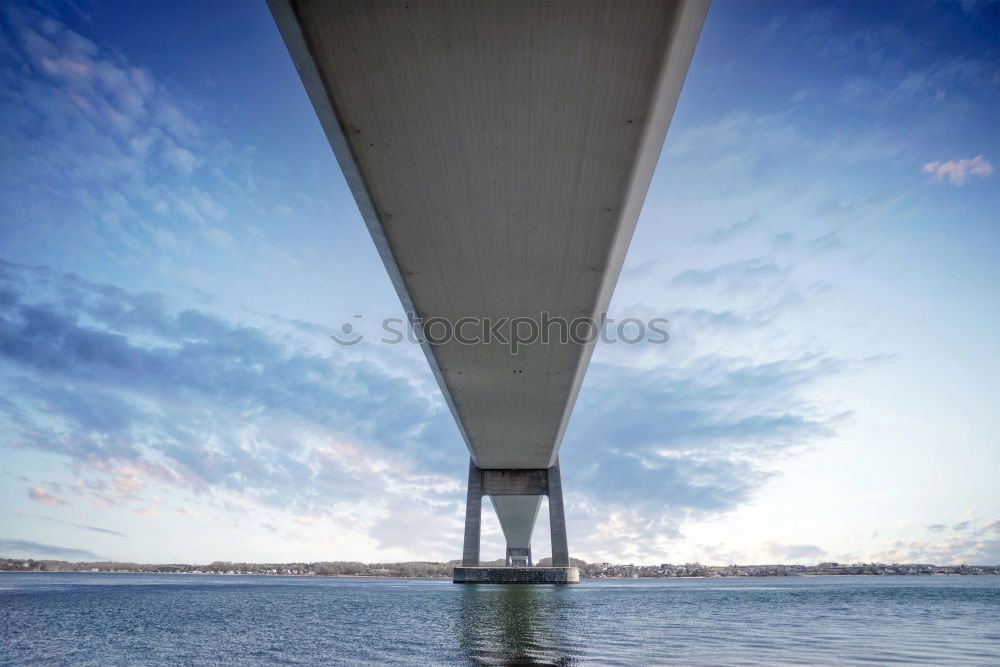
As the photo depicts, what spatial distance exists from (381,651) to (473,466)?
29.1 meters

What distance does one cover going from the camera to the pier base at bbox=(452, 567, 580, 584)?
3356 cm

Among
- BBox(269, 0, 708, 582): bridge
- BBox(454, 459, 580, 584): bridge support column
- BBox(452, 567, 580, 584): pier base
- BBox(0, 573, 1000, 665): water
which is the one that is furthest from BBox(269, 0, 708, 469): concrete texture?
BBox(454, 459, 580, 584): bridge support column

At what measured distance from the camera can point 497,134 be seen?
9.00 meters

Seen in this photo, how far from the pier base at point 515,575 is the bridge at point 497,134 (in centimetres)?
2142

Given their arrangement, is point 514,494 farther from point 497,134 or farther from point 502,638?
point 497,134

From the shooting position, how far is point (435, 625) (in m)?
11.9

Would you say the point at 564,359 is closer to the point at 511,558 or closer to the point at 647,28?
the point at 647,28

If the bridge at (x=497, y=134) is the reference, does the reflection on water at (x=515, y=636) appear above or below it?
Result: below

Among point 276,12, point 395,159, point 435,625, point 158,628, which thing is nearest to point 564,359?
point 435,625

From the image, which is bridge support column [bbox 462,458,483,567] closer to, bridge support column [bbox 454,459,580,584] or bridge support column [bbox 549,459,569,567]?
bridge support column [bbox 454,459,580,584]

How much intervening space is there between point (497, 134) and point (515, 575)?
29.4m

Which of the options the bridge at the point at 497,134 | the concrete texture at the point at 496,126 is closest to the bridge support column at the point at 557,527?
the bridge at the point at 497,134

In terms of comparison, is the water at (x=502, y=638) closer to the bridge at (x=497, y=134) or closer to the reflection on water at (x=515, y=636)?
the reflection on water at (x=515, y=636)

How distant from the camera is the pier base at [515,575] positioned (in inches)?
1321
